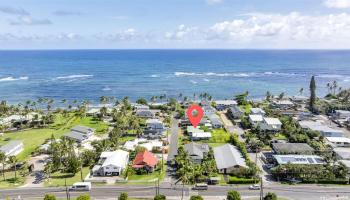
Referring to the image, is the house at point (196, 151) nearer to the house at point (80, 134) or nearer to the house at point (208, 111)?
the house at point (80, 134)

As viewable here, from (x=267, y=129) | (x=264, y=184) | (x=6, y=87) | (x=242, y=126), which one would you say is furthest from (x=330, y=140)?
(x=6, y=87)

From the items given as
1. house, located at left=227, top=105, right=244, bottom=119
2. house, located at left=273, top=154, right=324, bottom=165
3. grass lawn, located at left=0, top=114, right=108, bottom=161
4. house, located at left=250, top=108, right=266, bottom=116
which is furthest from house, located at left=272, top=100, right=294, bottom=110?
grass lawn, located at left=0, top=114, right=108, bottom=161

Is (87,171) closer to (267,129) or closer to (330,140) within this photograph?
(267,129)

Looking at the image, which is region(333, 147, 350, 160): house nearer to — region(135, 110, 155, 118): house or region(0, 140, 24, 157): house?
region(135, 110, 155, 118): house

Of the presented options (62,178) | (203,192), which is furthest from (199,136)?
(62,178)

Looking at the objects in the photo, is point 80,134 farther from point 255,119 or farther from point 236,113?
point 255,119
